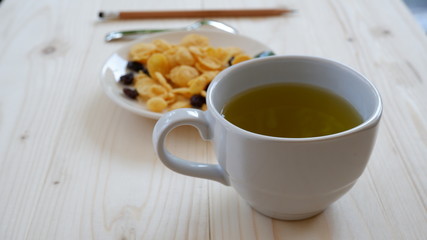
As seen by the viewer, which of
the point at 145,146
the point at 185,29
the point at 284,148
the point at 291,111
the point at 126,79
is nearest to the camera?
the point at 284,148

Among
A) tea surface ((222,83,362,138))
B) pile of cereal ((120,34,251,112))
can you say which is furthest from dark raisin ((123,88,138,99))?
tea surface ((222,83,362,138))

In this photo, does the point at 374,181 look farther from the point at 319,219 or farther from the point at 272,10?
the point at 272,10

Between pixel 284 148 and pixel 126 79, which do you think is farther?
pixel 126 79

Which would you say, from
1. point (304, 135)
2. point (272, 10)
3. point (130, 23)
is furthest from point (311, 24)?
point (304, 135)

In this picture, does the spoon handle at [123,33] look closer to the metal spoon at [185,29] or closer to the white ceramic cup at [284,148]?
the metal spoon at [185,29]

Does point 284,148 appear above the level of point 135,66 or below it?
above

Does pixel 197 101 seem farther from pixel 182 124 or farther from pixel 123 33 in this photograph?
pixel 123 33

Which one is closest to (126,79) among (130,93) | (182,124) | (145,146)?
(130,93)

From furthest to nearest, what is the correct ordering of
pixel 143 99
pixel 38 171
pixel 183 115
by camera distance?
pixel 143 99, pixel 38 171, pixel 183 115
